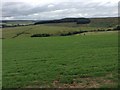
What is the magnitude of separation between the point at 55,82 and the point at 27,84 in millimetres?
1433

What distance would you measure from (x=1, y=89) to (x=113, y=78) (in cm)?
567

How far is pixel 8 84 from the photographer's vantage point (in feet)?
47.3

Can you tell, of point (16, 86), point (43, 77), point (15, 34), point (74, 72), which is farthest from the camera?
point (15, 34)

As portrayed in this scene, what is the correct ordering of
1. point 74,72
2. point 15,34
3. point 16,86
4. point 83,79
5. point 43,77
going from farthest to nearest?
point 15,34, point 74,72, point 43,77, point 83,79, point 16,86

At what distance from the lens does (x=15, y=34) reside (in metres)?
155

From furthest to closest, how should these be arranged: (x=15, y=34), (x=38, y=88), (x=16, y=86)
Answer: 1. (x=15, y=34)
2. (x=16, y=86)
3. (x=38, y=88)

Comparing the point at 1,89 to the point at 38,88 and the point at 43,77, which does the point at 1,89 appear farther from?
the point at 43,77

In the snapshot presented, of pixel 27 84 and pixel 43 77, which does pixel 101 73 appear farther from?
pixel 27 84

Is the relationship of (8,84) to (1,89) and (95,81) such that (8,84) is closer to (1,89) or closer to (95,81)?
(1,89)

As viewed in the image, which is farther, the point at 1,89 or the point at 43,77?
the point at 43,77

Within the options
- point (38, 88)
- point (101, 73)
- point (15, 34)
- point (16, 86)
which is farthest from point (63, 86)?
point (15, 34)

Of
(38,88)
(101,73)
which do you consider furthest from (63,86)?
(101,73)

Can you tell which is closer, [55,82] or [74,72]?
[55,82]

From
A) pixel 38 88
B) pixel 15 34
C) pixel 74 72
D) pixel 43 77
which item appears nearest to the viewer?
pixel 38 88
